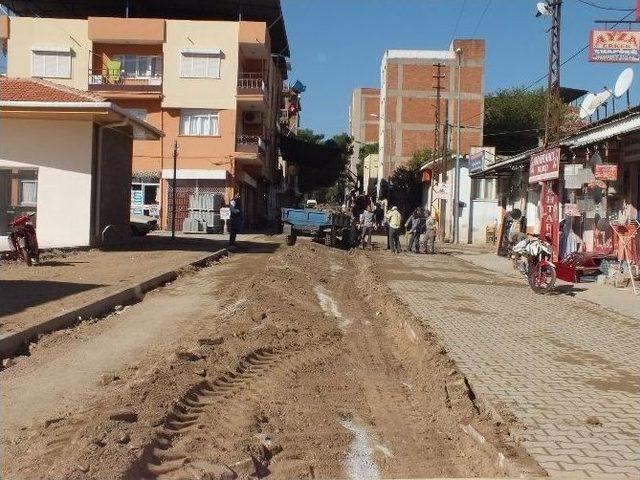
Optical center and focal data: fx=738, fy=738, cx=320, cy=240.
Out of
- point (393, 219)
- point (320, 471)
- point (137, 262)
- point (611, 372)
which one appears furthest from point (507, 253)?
point (320, 471)

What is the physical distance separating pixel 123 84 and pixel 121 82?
378 millimetres

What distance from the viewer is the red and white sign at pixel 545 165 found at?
61.2ft

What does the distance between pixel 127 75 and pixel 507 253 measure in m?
25.4

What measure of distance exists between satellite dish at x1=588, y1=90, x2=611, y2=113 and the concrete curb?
46.2 ft

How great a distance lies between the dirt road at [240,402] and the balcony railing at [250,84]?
31008 millimetres

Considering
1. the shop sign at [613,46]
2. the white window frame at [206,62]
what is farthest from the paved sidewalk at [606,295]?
the white window frame at [206,62]

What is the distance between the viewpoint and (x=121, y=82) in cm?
4116

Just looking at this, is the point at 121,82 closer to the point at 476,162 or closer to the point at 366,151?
the point at 476,162

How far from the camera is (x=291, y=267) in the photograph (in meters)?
17.5

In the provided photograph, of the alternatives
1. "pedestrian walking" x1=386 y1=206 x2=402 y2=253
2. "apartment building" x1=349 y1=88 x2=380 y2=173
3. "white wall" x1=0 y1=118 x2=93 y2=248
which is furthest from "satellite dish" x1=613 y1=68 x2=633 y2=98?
"apartment building" x1=349 y1=88 x2=380 y2=173

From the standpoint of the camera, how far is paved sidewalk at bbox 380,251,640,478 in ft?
16.6

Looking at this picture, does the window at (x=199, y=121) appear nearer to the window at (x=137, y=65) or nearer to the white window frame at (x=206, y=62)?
the white window frame at (x=206, y=62)

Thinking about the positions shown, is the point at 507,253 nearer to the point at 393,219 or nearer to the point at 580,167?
the point at 393,219

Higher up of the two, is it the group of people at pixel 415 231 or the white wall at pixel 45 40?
the white wall at pixel 45 40
